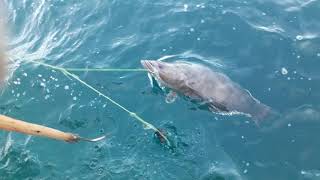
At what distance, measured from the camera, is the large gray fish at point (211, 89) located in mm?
7492

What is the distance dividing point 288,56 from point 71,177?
438cm

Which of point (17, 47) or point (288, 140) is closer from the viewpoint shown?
point (288, 140)

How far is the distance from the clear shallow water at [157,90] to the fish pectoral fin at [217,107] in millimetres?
146

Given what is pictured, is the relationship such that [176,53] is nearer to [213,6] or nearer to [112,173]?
[213,6]

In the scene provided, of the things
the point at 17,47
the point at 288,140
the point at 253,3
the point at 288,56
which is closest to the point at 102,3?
the point at 17,47

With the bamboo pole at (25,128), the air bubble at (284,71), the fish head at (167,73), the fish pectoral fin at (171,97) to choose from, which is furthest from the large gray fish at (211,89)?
the bamboo pole at (25,128)

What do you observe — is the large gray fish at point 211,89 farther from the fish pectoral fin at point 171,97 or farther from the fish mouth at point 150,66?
the fish pectoral fin at point 171,97

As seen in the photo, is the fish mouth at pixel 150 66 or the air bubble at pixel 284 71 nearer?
the fish mouth at pixel 150 66

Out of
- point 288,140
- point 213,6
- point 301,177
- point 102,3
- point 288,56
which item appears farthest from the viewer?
point 102,3

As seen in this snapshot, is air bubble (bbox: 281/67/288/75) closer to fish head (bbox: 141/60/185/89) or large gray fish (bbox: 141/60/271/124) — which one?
large gray fish (bbox: 141/60/271/124)

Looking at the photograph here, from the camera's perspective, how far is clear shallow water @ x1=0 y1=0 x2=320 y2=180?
706cm

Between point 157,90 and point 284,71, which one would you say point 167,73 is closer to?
point 157,90

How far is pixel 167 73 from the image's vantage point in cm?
762

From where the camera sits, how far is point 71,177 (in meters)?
6.96
